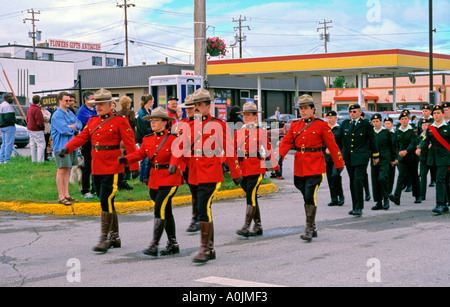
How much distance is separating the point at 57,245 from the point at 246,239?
268 cm

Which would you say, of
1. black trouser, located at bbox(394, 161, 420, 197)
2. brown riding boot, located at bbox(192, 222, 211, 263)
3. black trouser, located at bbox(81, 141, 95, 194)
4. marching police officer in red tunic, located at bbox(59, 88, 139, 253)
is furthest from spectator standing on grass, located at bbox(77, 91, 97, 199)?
black trouser, located at bbox(394, 161, 420, 197)

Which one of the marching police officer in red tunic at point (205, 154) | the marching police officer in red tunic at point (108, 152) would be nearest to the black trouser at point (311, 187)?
the marching police officer in red tunic at point (205, 154)

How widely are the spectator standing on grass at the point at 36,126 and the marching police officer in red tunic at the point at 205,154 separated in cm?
1024

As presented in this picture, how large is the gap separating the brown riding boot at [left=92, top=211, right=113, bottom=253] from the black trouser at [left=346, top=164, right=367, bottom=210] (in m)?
4.87

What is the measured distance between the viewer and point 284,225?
1002cm

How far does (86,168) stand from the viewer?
1208 centimetres

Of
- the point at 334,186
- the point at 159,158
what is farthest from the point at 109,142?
the point at 334,186

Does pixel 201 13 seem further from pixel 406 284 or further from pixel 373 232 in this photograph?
pixel 406 284

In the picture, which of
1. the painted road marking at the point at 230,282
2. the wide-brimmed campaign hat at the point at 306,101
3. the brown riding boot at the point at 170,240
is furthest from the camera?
the wide-brimmed campaign hat at the point at 306,101

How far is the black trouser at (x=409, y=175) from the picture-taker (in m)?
12.7

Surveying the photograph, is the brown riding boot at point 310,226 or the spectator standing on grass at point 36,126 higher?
the spectator standing on grass at point 36,126

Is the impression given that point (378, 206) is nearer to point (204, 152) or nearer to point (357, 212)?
point (357, 212)

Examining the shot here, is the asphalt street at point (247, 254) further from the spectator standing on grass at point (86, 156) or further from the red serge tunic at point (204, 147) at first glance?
the spectator standing on grass at point (86, 156)
